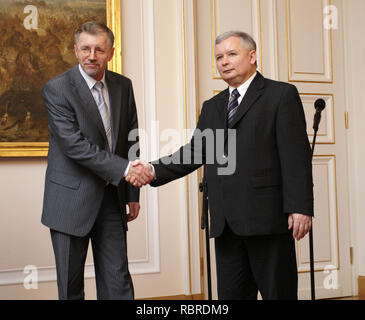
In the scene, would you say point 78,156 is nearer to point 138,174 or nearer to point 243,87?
point 138,174

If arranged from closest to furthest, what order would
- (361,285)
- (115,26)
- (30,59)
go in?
1. (30,59)
2. (115,26)
3. (361,285)

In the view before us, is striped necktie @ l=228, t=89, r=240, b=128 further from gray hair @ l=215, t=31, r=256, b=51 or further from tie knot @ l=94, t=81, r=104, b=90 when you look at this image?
tie knot @ l=94, t=81, r=104, b=90

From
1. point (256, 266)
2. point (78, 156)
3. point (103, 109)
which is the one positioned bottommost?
point (256, 266)

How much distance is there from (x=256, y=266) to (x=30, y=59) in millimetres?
2223

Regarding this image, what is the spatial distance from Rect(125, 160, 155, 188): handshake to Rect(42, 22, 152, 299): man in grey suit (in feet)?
0.07

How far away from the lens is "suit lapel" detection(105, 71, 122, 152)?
2600 mm

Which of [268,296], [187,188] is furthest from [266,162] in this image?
[187,188]

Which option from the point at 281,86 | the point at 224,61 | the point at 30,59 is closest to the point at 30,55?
the point at 30,59

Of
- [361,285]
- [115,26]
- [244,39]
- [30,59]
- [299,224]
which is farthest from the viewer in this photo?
[361,285]

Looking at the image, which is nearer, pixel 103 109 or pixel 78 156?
pixel 78 156

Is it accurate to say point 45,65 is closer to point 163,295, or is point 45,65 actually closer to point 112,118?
point 112,118

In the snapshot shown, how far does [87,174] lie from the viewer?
257 cm

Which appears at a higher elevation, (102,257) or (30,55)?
(30,55)

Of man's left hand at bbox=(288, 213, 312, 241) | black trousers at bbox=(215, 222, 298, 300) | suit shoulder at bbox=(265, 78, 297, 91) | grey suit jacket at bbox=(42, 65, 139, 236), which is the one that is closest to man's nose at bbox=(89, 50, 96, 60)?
grey suit jacket at bbox=(42, 65, 139, 236)
